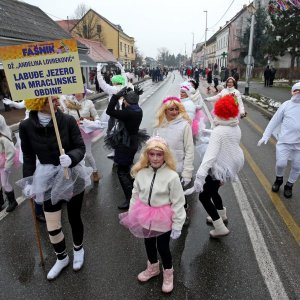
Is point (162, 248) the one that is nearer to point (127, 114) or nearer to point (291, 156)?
point (127, 114)

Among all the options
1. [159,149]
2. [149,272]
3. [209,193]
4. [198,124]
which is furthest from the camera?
[198,124]

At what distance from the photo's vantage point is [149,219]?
113 inches

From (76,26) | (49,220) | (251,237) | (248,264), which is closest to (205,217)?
(251,237)

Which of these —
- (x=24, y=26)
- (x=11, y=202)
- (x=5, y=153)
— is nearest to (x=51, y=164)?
(x=5, y=153)

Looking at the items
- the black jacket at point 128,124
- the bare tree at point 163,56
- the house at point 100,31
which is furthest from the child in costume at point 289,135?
the bare tree at point 163,56

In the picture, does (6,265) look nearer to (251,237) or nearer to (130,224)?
(130,224)

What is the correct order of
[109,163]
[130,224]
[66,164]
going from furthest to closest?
[109,163] < [130,224] < [66,164]

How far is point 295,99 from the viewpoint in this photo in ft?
16.0

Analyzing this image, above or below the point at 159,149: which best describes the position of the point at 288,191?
below

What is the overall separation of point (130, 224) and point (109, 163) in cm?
410

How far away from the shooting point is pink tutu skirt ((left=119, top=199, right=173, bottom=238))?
2848 millimetres

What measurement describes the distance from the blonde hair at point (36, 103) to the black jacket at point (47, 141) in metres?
0.07

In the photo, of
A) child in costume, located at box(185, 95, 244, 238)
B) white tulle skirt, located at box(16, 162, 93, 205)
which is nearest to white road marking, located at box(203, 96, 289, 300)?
child in costume, located at box(185, 95, 244, 238)

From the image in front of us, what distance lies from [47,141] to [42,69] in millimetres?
703
